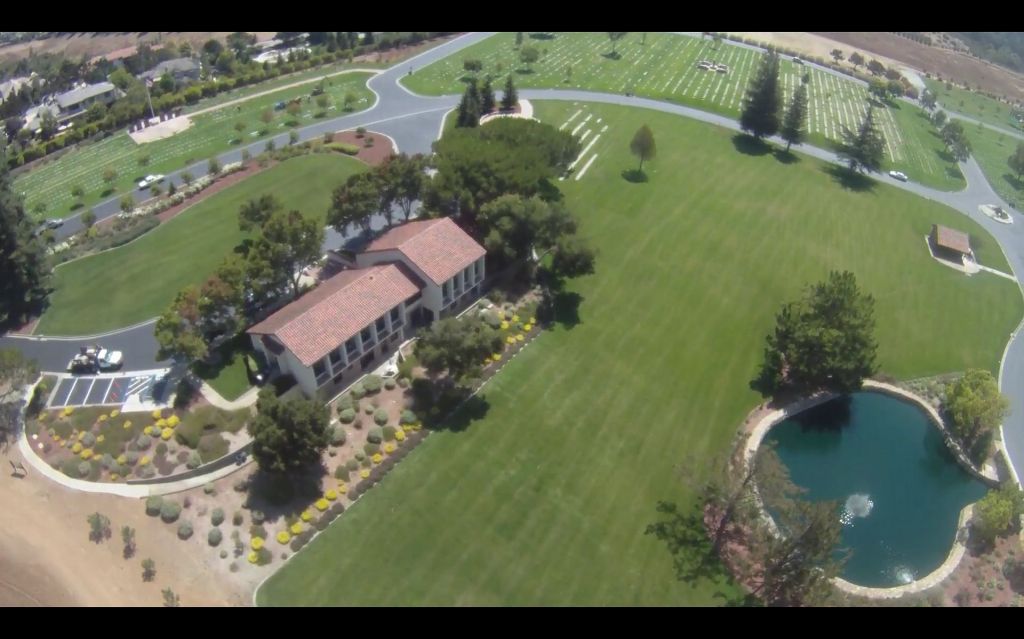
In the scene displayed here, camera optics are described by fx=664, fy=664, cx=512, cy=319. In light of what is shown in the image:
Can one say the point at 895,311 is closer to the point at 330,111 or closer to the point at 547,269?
the point at 547,269

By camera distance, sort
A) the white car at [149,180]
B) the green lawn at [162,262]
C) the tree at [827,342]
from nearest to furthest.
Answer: the tree at [827,342]
the green lawn at [162,262]
the white car at [149,180]

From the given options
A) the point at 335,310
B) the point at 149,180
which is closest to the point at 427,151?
the point at 149,180

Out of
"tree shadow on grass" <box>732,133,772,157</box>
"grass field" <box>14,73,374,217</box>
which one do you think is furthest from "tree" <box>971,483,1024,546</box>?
"grass field" <box>14,73,374,217</box>

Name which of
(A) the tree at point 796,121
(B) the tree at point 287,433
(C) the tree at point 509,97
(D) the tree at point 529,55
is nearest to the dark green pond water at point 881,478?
(B) the tree at point 287,433

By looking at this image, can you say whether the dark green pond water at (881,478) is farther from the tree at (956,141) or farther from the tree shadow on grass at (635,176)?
the tree at (956,141)

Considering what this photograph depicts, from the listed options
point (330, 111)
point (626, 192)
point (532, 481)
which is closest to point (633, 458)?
point (532, 481)

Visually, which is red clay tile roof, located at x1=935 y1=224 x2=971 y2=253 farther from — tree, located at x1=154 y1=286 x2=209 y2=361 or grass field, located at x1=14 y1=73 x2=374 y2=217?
tree, located at x1=154 y1=286 x2=209 y2=361

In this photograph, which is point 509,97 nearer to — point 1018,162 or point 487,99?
point 487,99
